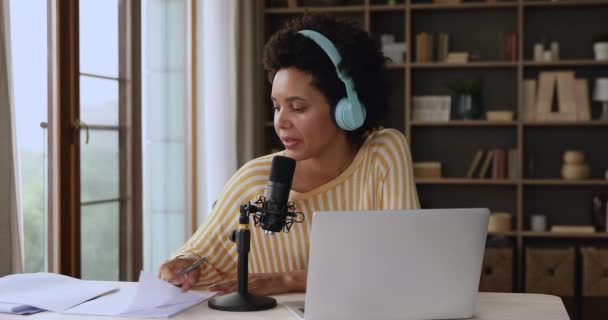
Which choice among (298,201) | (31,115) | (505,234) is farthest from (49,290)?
(505,234)

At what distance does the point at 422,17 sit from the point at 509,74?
2.27 feet

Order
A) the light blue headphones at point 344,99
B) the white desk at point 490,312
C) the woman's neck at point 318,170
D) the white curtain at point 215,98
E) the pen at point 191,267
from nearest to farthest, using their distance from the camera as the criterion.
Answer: the white desk at point 490,312
the pen at point 191,267
the light blue headphones at point 344,99
the woman's neck at point 318,170
the white curtain at point 215,98

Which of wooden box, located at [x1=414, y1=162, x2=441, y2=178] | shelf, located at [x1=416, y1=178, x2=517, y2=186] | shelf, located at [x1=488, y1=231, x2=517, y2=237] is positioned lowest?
shelf, located at [x1=488, y1=231, x2=517, y2=237]

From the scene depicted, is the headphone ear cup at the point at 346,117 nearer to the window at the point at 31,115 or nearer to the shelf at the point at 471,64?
the window at the point at 31,115

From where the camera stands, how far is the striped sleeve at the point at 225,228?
1.99 metres

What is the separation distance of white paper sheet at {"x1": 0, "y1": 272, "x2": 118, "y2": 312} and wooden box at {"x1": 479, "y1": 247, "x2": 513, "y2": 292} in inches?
140

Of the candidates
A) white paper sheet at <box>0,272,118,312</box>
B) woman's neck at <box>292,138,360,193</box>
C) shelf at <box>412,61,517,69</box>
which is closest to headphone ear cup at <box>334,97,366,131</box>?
woman's neck at <box>292,138,360,193</box>

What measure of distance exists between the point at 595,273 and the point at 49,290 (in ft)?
12.9

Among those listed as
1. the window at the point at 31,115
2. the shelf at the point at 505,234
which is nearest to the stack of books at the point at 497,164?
the shelf at the point at 505,234

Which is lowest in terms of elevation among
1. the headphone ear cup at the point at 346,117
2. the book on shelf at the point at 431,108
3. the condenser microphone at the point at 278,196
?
the condenser microphone at the point at 278,196

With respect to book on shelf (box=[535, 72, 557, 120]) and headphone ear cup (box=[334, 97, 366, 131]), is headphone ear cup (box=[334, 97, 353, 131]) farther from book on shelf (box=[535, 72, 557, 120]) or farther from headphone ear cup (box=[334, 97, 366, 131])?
book on shelf (box=[535, 72, 557, 120])

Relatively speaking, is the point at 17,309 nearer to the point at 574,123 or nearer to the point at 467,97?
the point at 467,97

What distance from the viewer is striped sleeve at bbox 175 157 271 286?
1.99m

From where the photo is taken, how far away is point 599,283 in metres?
4.89
